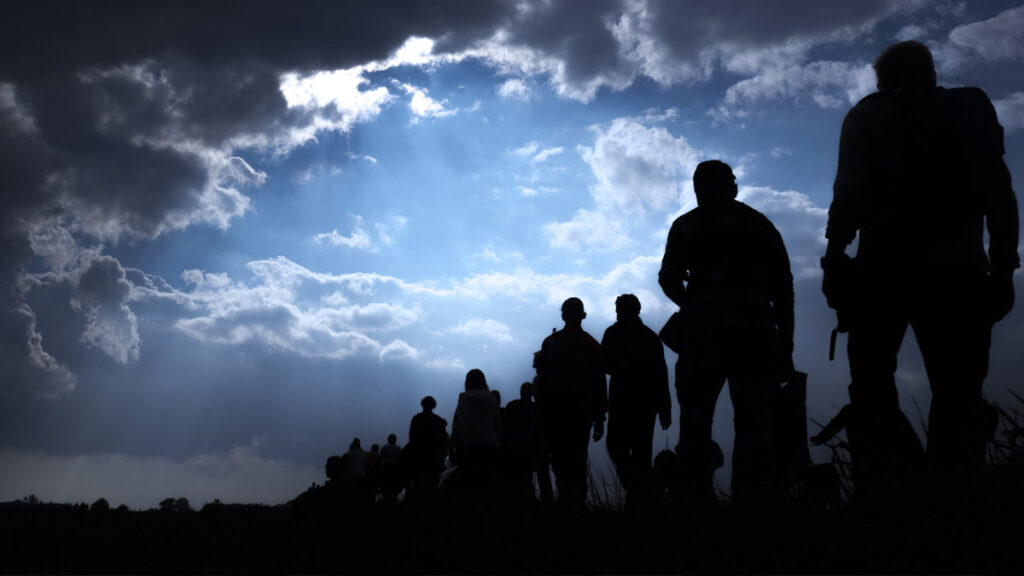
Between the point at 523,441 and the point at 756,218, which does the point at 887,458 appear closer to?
the point at 756,218

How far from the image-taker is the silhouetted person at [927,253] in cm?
312

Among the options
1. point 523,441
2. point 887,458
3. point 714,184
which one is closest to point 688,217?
point 714,184

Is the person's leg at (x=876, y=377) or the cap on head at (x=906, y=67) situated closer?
the person's leg at (x=876, y=377)

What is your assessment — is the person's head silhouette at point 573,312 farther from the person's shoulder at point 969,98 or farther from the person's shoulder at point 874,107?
the person's shoulder at point 969,98

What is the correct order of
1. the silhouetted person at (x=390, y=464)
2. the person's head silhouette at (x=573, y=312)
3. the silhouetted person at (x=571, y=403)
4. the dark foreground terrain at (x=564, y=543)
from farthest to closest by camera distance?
the silhouetted person at (x=390, y=464), the person's head silhouette at (x=573, y=312), the silhouetted person at (x=571, y=403), the dark foreground terrain at (x=564, y=543)

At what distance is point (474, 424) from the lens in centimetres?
784

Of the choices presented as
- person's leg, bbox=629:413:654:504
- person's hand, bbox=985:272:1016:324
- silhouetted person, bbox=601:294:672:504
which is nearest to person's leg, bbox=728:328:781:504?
person's hand, bbox=985:272:1016:324

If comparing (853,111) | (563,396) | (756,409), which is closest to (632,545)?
(756,409)

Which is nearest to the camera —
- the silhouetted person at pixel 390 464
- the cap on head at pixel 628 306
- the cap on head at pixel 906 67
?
the cap on head at pixel 906 67

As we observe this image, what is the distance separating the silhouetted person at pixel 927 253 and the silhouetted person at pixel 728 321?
54cm

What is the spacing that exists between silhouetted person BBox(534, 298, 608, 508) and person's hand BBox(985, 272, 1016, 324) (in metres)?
3.79

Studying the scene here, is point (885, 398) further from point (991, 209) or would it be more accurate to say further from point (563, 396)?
point (563, 396)

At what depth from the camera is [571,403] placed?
6.54m

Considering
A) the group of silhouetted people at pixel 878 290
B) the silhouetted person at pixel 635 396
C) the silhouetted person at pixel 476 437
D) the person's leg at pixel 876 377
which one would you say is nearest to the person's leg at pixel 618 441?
the silhouetted person at pixel 635 396
